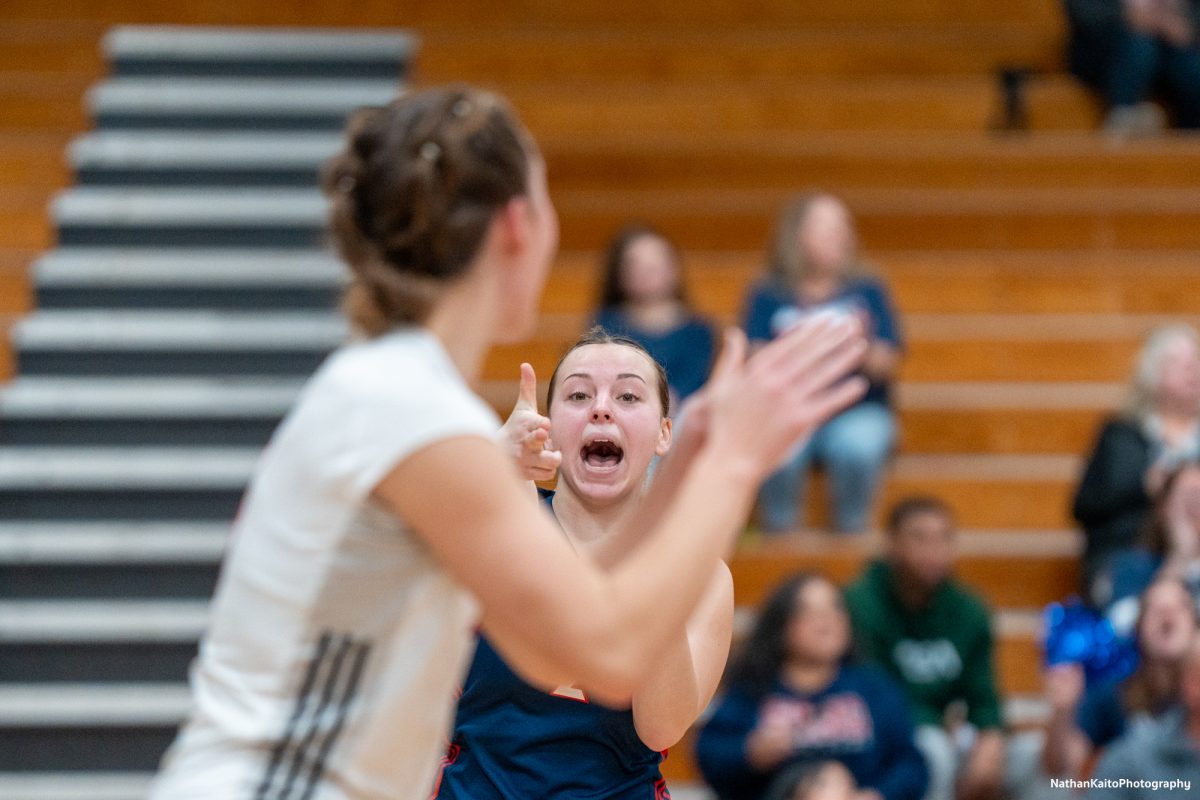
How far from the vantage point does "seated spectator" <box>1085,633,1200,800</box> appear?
4262 mm

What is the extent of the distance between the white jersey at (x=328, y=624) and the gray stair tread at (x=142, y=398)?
531cm

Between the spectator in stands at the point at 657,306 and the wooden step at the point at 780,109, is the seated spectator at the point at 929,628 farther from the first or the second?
the wooden step at the point at 780,109

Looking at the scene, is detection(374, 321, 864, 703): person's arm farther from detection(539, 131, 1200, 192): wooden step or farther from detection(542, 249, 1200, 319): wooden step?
detection(539, 131, 1200, 192): wooden step

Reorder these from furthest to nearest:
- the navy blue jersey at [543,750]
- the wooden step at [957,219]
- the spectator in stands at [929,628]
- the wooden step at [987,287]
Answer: the wooden step at [957,219], the wooden step at [987,287], the spectator in stands at [929,628], the navy blue jersey at [543,750]

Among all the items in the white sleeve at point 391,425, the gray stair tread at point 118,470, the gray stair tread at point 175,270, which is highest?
the white sleeve at point 391,425

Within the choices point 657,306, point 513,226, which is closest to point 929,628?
point 657,306

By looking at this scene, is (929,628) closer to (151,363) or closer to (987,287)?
(987,287)

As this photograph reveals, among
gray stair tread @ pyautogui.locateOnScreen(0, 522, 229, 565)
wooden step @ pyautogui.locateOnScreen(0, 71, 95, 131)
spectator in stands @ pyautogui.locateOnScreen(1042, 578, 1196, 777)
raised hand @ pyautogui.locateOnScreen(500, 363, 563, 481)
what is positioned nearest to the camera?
raised hand @ pyautogui.locateOnScreen(500, 363, 563, 481)

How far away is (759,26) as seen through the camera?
8.82 metres

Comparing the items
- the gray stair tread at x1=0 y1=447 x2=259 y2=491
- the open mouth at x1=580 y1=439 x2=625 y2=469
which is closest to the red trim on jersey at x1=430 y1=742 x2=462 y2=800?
the open mouth at x1=580 y1=439 x2=625 y2=469

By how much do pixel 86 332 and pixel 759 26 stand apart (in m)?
3.87

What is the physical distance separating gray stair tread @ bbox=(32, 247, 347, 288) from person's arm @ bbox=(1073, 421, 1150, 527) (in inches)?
127

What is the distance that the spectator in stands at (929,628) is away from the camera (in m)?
5.41

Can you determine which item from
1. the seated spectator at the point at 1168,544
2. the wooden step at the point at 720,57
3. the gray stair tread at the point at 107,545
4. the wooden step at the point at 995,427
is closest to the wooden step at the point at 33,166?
A: the wooden step at the point at 720,57
